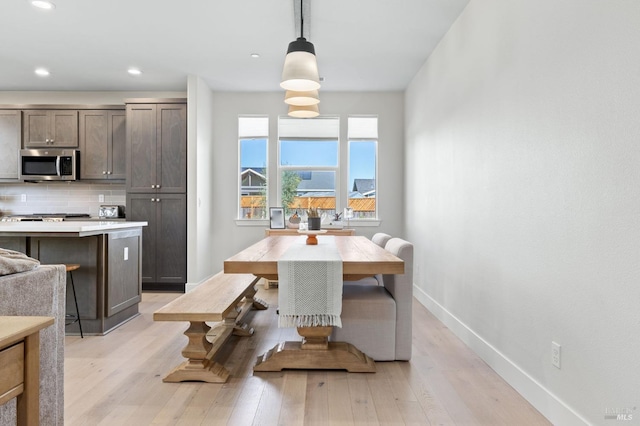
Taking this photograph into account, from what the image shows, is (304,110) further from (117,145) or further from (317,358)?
(117,145)

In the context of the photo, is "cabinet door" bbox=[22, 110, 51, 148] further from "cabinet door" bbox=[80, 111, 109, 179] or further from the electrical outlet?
the electrical outlet

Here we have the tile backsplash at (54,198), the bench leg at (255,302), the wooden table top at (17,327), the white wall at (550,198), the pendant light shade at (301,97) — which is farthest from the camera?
the tile backsplash at (54,198)

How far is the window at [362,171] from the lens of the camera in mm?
5973

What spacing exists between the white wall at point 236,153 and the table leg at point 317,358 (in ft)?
11.1

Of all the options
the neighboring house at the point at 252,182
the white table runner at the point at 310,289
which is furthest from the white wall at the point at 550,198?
the neighboring house at the point at 252,182

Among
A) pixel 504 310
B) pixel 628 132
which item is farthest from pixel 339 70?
pixel 628 132

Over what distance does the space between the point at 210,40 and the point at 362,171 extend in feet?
9.25

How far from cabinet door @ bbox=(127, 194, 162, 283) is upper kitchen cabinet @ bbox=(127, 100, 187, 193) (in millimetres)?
117

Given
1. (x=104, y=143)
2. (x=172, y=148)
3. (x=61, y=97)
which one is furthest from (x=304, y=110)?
(x=61, y=97)

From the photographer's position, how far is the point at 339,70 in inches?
194

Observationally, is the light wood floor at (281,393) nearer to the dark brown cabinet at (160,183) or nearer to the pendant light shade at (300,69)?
the pendant light shade at (300,69)

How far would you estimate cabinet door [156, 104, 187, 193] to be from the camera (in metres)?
5.21

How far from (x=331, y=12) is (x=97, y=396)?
3279mm

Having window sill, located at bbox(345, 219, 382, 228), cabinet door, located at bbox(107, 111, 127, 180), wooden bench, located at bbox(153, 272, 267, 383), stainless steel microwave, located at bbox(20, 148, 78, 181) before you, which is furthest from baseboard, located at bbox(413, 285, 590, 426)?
stainless steel microwave, located at bbox(20, 148, 78, 181)
